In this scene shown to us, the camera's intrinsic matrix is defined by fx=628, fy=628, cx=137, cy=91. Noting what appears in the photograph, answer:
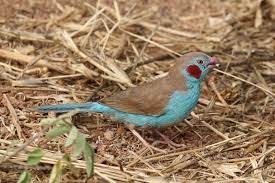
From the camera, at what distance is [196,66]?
17.7 ft

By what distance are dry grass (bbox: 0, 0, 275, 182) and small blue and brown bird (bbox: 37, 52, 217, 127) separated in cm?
22

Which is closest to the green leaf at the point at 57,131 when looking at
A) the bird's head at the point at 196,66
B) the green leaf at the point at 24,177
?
the green leaf at the point at 24,177

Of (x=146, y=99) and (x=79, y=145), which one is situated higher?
(x=146, y=99)

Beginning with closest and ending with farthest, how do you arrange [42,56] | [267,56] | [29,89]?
[29,89] < [42,56] < [267,56]

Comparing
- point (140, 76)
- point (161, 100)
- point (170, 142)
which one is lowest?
point (170, 142)

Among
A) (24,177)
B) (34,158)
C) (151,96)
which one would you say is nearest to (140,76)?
(151,96)

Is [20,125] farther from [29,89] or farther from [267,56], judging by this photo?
[267,56]

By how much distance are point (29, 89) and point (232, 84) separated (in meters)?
2.03

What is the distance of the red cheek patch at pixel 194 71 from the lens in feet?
17.7

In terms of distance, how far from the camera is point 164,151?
205 inches

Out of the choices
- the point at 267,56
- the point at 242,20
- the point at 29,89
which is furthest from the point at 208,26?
the point at 29,89

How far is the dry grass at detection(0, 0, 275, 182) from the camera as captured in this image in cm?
493

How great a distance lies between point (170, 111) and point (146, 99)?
0.75 ft

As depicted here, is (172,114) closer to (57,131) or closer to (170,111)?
(170,111)
